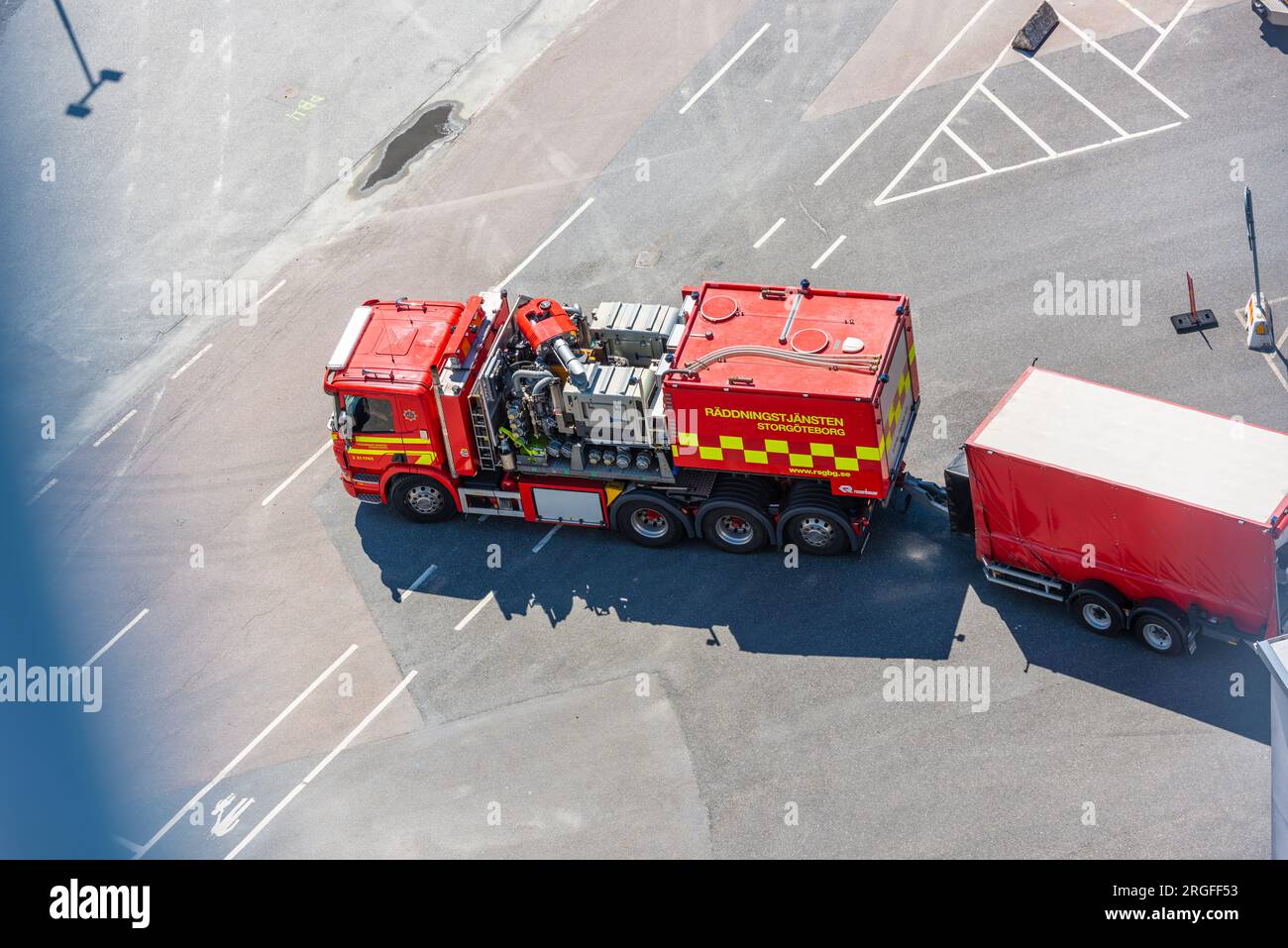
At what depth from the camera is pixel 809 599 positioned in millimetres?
23250

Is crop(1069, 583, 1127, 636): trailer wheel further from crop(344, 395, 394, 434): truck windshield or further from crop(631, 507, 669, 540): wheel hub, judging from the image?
crop(344, 395, 394, 434): truck windshield

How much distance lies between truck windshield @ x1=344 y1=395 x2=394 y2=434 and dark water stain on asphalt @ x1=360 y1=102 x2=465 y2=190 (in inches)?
386

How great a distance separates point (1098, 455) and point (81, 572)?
17.7 m

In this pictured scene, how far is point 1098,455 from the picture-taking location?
2069 centimetres

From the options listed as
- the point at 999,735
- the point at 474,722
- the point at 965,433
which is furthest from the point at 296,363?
the point at 999,735

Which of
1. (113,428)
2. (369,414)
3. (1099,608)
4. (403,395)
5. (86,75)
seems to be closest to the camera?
(1099,608)

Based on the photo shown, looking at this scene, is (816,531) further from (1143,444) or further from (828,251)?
(828,251)

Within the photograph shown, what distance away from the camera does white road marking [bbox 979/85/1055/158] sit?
1187 inches

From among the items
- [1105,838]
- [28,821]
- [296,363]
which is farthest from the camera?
[296,363]

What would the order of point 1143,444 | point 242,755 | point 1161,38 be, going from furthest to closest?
point 1161,38 < point 242,755 < point 1143,444

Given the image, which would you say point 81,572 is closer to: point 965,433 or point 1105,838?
point 965,433

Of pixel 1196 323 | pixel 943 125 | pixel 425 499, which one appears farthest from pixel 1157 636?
pixel 943 125

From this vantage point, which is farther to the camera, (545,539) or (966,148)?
(966,148)

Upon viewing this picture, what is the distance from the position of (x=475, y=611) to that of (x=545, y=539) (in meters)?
1.87
